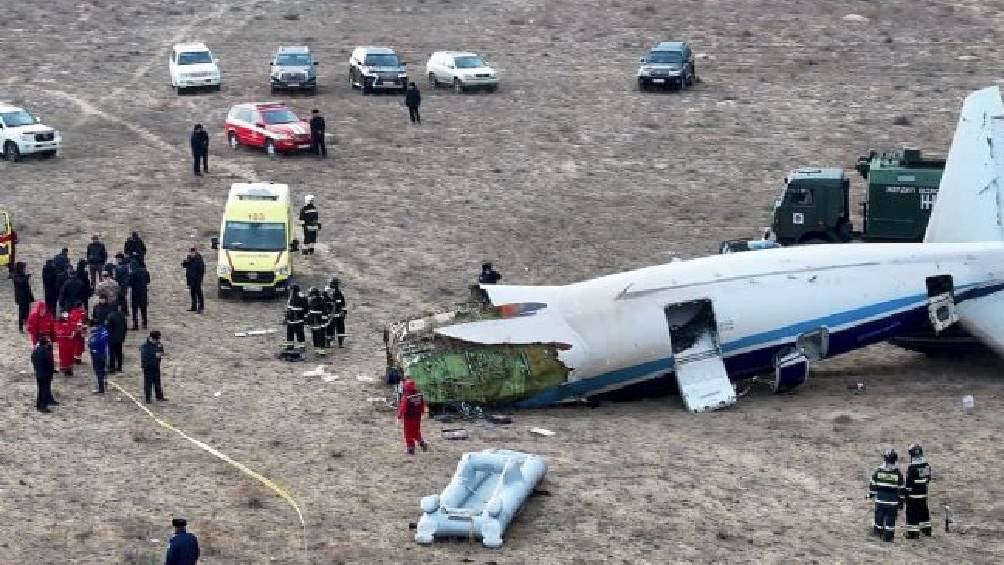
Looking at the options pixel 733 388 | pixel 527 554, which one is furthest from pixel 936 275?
pixel 527 554

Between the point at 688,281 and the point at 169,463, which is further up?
the point at 688,281

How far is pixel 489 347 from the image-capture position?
3522 centimetres

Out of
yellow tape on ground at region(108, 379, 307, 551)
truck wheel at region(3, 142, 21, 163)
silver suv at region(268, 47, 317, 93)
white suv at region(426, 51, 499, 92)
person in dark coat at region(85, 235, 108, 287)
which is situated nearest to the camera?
yellow tape on ground at region(108, 379, 307, 551)

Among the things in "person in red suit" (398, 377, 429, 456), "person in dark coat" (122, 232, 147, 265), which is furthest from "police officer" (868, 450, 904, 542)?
"person in dark coat" (122, 232, 147, 265)

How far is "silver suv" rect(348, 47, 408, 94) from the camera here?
64000 mm

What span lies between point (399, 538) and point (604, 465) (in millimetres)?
4920

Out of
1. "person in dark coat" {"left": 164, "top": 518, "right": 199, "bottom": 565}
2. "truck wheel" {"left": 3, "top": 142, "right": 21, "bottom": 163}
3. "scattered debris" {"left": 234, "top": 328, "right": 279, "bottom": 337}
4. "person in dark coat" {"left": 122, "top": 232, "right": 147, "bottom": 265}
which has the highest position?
"person in dark coat" {"left": 164, "top": 518, "right": 199, "bottom": 565}

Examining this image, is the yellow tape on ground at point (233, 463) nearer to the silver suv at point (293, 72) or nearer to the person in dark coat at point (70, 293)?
the person in dark coat at point (70, 293)

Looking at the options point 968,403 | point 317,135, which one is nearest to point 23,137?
point 317,135

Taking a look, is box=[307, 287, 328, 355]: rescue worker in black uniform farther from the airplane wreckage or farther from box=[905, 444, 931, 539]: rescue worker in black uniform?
box=[905, 444, 931, 539]: rescue worker in black uniform

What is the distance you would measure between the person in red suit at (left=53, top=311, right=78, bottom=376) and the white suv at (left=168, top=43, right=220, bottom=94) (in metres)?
28.6

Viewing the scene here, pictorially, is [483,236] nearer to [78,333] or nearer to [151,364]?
[78,333]

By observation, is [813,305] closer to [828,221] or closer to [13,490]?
[828,221]

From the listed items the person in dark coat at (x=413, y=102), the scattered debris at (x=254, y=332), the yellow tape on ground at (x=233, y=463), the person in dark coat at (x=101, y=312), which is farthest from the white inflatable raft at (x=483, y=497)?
the person in dark coat at (x=413, y=102)
